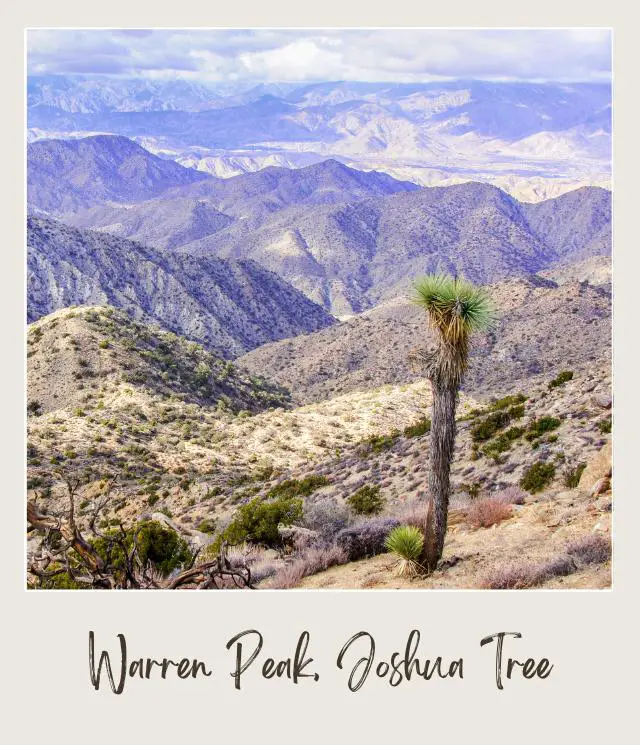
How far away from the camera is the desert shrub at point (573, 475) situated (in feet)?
51.8

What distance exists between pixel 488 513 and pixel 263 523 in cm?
407

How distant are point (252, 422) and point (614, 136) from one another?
942 inches

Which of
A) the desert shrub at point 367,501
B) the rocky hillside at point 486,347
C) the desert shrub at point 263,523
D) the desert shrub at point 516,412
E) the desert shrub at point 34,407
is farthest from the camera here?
the rocky hillside at point 486,347

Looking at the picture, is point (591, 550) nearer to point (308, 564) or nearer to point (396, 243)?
point (308, 564)

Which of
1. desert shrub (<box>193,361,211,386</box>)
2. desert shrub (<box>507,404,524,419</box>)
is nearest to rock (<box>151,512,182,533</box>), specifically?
desert shrub (<box>507,404,524,419</box>)

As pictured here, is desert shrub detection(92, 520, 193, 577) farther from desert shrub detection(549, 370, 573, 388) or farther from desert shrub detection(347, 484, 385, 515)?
desert shrub detection(549, 370, 573, 388)

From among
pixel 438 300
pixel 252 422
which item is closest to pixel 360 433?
pixel 252 422

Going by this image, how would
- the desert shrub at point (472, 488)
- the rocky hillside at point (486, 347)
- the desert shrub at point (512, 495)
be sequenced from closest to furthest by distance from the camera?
1. the desert shrub at point (512, 495)
2. the desert shrub at point (472, 488)
3. the rocky hillside at point (486, 347)

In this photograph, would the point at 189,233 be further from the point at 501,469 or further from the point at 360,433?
the point at 501,469

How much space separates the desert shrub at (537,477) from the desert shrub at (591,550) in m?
3.74

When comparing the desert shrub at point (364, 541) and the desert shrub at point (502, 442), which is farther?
the desert shrub at point (502, 442)

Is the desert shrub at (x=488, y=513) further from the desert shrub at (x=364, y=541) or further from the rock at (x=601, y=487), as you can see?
the desert shrub at (x=364, y=541)

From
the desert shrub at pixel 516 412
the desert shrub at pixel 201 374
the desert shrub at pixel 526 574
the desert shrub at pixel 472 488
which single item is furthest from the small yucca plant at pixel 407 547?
the desert shrub at pixel 201 374

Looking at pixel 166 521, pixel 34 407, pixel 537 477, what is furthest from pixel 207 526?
pixel 34 407
